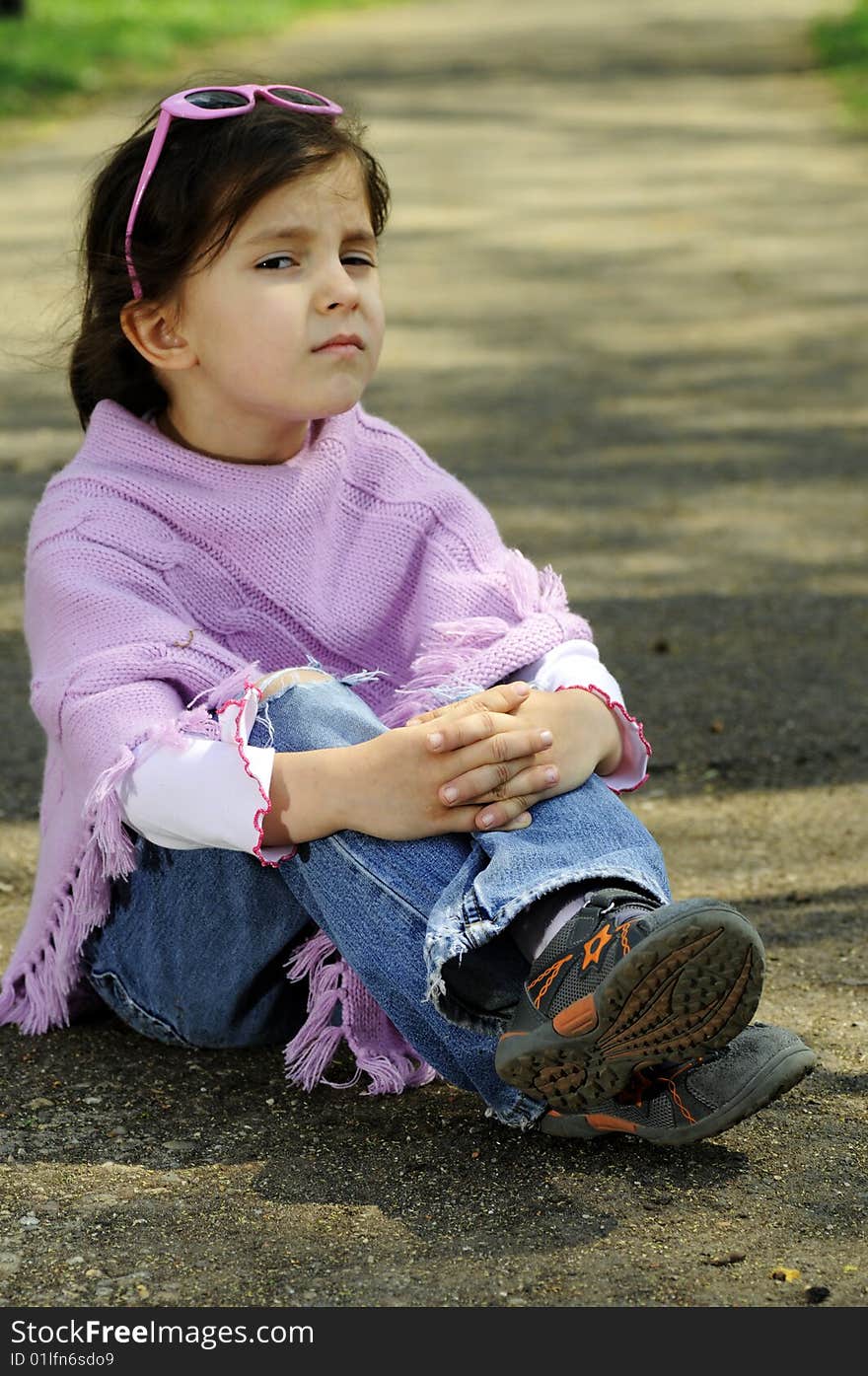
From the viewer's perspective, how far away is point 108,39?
14977mm

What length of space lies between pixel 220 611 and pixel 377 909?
0.51 m

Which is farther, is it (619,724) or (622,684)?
(622,684)

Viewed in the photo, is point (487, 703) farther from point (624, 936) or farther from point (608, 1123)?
point (608, 1123)

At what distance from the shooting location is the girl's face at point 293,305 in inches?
91.6

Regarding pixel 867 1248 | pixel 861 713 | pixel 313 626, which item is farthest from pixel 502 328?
pixel 867 1248

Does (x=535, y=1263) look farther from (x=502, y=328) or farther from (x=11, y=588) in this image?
(x=502, y=328)

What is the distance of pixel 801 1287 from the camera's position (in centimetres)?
184

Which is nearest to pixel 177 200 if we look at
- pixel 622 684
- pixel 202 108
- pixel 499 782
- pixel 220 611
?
pixel 202 108

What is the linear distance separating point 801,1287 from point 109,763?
95 centimetres

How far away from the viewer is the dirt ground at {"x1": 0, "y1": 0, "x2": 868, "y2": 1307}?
1925 mm

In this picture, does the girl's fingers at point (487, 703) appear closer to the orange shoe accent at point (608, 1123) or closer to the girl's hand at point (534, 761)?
the girl's hand at point (534, 761)

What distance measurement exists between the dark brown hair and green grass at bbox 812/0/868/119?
10.5 meters

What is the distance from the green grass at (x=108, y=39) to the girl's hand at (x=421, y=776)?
35.9ft

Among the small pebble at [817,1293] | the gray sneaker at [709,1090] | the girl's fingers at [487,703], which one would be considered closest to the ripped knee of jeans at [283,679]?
the girl's fingers at [487,703]
